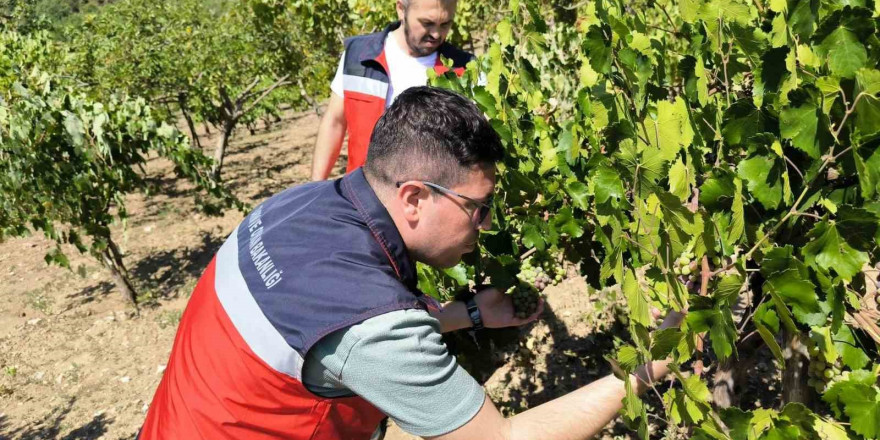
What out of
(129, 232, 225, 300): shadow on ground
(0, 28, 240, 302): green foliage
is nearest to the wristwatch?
(0, 28, 240, 302): green foliage

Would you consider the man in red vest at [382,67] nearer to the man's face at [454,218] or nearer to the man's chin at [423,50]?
the man's chin at [423,50]

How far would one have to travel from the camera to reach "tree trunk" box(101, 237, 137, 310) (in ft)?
19.9

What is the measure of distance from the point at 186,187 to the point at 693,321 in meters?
11.1

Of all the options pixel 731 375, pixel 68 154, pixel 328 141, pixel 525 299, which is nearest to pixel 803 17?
pixel 525 299

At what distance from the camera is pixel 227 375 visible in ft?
4.83

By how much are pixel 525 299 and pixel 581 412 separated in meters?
0.66

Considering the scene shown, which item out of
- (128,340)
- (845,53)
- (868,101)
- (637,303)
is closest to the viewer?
(868,101)

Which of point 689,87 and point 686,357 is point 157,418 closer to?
point 686,357

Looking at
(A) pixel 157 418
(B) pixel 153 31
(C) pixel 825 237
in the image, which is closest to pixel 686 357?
(C) pixel 825 237

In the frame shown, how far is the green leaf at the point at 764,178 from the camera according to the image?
4.03 feet

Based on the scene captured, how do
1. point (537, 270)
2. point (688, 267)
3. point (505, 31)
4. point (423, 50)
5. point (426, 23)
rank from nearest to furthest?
point (688, 267)
point (505, 31)
point (537, 270)
point (426, 23)
point (423, 50)

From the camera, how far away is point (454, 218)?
153 cm

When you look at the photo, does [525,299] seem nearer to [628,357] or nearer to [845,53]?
[628,357]

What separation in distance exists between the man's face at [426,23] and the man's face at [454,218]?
1.52m
